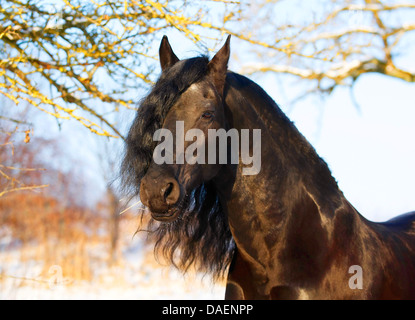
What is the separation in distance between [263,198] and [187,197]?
0.38m

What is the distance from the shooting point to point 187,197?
8.04 feet

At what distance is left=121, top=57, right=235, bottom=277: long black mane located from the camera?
2357mm

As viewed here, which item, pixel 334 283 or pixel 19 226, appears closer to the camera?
pixel 334 283

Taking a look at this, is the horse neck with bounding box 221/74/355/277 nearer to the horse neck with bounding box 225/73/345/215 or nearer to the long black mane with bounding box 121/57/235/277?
the horse neck with bounding box 225/73/345/215

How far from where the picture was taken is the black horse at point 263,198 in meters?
2.34

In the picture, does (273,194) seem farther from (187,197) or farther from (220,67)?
(220,67)

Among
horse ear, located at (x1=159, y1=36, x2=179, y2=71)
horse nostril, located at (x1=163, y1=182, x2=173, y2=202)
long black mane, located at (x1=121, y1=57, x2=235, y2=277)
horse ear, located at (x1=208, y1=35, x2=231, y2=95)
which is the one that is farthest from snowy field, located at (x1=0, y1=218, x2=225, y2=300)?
horse nostril, located at (x1=163, y1=182, x2=173, y2=202)

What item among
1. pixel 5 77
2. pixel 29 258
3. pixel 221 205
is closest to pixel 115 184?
pixel 221 205

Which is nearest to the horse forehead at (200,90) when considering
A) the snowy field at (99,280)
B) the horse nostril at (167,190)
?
the horse nostril at (167,190)

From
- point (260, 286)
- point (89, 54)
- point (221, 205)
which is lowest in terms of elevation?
point (260, 286)

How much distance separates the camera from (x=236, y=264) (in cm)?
260

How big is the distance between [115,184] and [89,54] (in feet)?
6.18

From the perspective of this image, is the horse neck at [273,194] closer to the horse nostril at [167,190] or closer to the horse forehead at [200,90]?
the horse forehead at [200,90]

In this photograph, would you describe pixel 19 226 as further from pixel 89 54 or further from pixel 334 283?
pixel 334 283
